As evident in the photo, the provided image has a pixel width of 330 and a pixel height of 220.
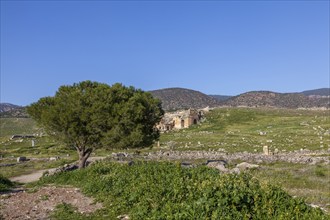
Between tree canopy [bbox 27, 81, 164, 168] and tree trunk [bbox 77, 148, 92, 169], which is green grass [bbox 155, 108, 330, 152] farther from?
tree trunk [bbox 77, 148, 92, 169]

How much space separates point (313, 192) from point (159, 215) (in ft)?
43.3

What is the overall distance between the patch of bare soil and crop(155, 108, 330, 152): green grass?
36.1 meters

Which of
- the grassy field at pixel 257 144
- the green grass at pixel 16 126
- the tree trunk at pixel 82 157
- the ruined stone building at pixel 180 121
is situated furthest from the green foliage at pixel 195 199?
the green grass at pixel 16 126

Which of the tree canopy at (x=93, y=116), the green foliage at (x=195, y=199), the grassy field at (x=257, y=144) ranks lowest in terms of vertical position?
the grassy field at (x=257, y=144)

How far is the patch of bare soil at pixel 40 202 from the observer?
658 inches

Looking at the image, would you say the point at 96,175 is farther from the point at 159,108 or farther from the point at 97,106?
the point at 159,108

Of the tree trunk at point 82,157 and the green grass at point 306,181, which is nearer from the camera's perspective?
the green grass at point 306,181

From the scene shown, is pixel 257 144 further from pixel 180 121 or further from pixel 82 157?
pixel 180 121

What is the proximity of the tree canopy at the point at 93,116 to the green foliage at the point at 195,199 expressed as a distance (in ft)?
36.3

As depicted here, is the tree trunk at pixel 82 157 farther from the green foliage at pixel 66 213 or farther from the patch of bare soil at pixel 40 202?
the green foliage at pixel 66 213

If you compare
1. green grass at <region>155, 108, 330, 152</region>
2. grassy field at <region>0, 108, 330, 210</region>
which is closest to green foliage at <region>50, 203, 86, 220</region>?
grassy field at <region>0, 108, 330, 210</region>

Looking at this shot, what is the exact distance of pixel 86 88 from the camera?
1299 inches

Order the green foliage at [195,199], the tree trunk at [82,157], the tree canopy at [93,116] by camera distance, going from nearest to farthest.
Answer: the green foliage at [195,199] → the tree canopy at [93,116] → the tree trunk at [82,157]

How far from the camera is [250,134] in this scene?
76.6 metres
